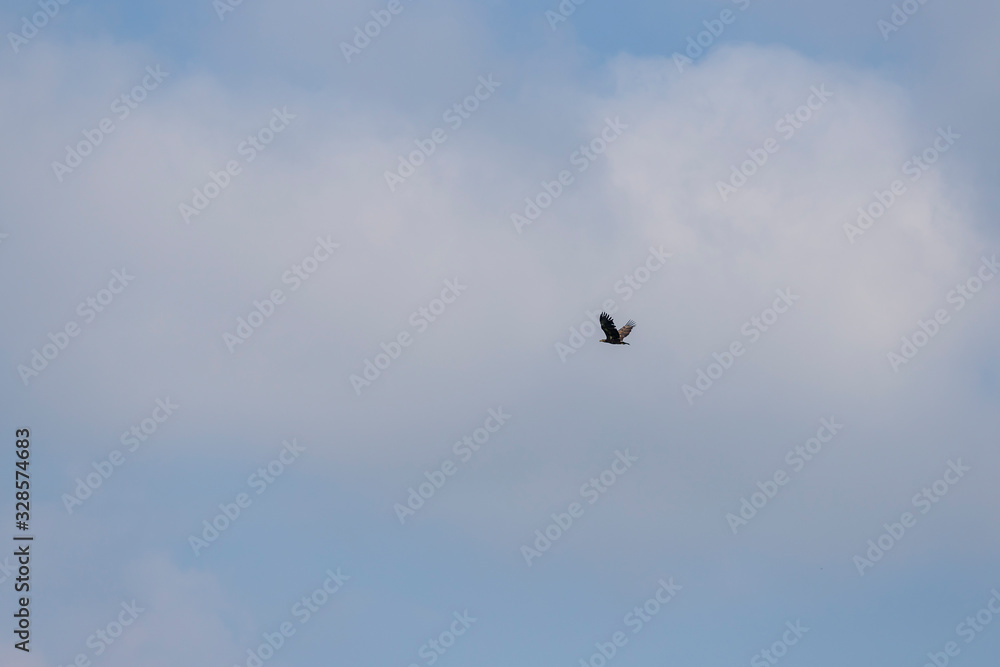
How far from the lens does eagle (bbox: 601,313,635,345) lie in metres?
108

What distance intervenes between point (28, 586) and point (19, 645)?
5006mm

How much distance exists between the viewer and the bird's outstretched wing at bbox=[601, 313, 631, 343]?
108 m

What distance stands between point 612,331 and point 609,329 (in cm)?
26

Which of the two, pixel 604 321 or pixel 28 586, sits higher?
pixel 604 321

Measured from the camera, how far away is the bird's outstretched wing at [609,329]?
354ft

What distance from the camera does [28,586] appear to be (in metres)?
93.5

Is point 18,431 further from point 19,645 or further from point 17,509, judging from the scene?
point 19,645

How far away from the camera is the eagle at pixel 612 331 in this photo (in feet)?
354

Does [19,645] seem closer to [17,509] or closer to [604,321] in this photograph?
[17,509]

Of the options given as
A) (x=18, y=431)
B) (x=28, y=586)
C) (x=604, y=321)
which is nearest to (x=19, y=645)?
(x=28, y=586)

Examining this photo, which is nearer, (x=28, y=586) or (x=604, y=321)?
(x=28, y=586)

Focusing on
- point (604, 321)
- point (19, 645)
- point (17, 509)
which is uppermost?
point (604, 321)

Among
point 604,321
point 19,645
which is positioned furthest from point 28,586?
point 604,321

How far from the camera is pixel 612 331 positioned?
355 feet
